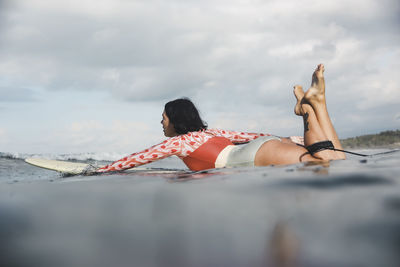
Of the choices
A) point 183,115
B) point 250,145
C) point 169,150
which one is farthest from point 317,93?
point 169,150

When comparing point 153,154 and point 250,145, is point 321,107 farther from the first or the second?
point 153,154

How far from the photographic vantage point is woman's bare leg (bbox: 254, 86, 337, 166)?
354 cm

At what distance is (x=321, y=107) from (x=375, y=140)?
47.5 feet

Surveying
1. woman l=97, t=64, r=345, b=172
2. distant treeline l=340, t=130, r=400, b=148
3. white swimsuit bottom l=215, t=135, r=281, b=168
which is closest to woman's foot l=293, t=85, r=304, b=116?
woman l=97, t=64, r=345, b=172

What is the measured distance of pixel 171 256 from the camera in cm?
177

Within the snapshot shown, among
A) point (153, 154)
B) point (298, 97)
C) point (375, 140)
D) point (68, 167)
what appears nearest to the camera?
point (153, 154)

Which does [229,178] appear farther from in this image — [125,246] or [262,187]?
[125,246]

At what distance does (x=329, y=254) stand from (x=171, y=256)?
779 mm

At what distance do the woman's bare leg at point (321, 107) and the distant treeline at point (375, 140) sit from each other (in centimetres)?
1299

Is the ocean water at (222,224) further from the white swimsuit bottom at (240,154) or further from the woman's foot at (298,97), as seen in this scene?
the woman's foot at (298,97)

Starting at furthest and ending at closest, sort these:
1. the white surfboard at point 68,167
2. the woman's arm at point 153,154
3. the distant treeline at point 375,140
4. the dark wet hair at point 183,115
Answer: the distant treeline at point 375,140, the white surfboard at point 68,167, the dark wet hair at point 183,115, the woman's arm at point 153,154

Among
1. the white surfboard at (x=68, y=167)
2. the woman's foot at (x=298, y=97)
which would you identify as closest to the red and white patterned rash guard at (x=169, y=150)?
the white surfboard at (x=68, y=167)

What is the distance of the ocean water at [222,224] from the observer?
169cm

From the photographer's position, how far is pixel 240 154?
3.77 meters
